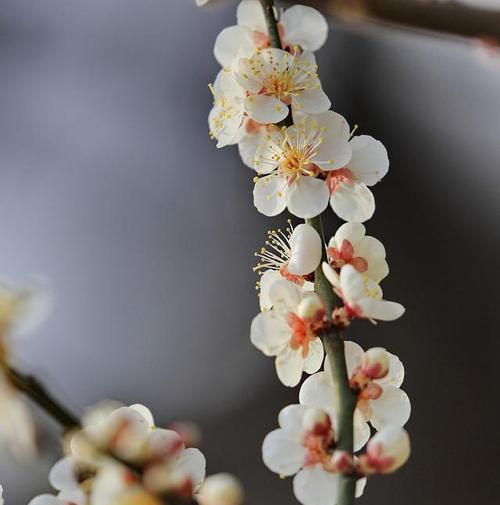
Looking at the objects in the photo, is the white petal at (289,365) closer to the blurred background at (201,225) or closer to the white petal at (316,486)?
the white petal at (316,486)

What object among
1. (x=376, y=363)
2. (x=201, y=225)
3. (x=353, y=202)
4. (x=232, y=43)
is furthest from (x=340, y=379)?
(x=201, y=225)

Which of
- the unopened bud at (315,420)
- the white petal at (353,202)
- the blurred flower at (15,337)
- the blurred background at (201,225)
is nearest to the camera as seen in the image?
the blurred flower at (15,337)

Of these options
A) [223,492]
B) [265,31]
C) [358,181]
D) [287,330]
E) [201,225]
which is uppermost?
[201,225]

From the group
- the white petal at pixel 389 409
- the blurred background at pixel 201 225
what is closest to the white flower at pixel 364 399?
the white petal at pixel 389 409

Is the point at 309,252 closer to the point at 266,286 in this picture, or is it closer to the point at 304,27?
the point at 266,286

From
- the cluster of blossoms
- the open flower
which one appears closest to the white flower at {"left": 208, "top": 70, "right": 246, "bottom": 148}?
the cluster of blossoms

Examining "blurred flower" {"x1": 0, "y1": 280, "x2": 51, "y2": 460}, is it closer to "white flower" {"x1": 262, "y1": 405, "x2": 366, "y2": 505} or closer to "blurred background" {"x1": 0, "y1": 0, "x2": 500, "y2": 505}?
"white flower" {"x1": 262, "y1": 405, "x2": 366, "y2": 505}
